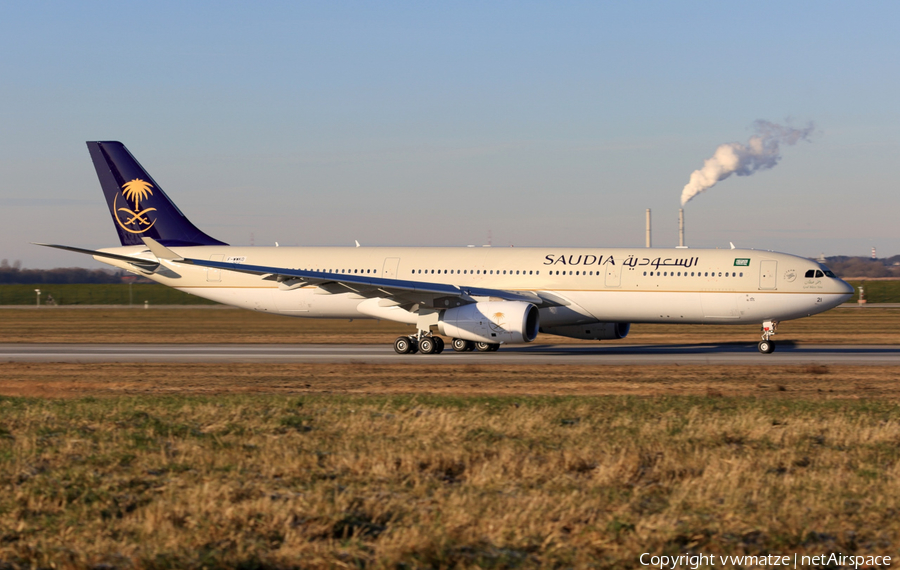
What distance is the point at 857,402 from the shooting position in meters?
16.7

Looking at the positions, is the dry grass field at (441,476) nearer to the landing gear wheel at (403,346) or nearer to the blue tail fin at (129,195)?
the landing gear wheel at (403,346)

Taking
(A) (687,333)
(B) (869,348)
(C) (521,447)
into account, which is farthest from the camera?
(A) (687,333)

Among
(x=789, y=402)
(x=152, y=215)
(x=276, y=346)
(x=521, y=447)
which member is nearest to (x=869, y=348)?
(x=789, y=402)

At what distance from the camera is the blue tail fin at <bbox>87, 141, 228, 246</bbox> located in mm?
35938

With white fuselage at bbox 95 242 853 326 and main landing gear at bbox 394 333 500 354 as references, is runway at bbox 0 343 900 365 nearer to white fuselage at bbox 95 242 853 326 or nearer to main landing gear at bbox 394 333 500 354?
main landing gear at bbox 394 333 500 354

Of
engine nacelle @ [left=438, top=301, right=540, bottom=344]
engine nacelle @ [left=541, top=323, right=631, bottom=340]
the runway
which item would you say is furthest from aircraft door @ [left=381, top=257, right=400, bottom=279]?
engine nacelle @ [left=541, top=323, right=631, bottom=340]

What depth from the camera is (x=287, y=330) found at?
4438 centimetres

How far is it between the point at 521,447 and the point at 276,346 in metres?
24.4

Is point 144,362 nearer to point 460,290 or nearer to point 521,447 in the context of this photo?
point 460,290

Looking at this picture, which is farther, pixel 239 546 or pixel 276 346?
pixel 276 346

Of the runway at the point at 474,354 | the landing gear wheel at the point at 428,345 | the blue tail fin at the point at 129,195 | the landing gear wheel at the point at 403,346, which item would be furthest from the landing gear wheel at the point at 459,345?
the blue tail fin at the point at 129,195

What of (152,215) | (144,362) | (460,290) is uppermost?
(152,215)

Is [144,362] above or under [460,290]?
under

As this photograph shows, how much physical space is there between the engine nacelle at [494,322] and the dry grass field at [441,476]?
7.98 m
